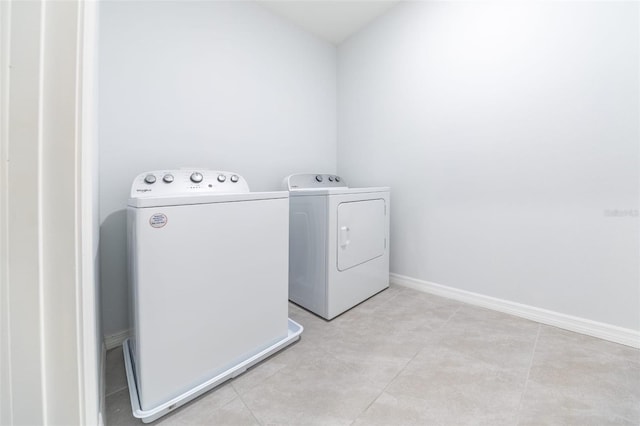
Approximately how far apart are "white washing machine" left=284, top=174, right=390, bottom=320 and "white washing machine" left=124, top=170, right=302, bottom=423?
0.37 metres

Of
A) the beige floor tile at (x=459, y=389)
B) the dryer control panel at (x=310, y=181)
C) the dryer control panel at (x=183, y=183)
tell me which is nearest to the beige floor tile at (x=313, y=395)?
the beige floor tile at (x=459, y=389)

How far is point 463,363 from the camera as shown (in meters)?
1.16

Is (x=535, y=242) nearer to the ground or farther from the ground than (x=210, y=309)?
farther from the ground

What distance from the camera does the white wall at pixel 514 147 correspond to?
4.20 ft

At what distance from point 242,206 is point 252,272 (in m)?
0.31

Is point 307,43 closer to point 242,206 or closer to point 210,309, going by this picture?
point 242,206

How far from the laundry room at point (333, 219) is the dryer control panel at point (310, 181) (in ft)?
0.08

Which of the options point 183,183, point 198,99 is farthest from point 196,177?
point 198,99

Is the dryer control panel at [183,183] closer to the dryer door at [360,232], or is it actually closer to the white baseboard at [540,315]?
the dryer door at [360,232]

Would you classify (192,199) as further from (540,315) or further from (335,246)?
(540,315)

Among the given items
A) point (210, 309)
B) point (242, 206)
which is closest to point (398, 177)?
point (242, 206)

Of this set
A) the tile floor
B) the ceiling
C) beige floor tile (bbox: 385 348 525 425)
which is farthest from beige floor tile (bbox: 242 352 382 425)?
the ceiling

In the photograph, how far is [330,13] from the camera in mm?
2094

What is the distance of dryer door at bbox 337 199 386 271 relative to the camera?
5.39 ft
